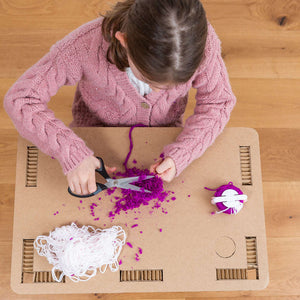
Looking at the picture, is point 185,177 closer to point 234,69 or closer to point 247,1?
point 234,69

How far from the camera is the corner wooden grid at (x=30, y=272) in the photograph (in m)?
→ 0.70

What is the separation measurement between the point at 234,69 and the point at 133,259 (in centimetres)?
95

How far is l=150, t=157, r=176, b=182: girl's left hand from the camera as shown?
0.73 m

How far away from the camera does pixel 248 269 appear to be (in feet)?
2.40

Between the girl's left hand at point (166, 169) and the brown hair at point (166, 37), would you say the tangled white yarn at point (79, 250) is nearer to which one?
the girl's left hand at point (166, 169)

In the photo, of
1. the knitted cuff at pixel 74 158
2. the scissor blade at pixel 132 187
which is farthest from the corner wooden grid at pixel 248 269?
the knitted cuff at pixel 74 158

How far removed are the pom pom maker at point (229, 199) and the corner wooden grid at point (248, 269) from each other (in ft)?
0.25

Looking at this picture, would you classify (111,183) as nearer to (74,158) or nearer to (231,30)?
(74,158)

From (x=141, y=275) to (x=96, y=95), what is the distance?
0.42m

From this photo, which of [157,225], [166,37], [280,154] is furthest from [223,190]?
[280,154]

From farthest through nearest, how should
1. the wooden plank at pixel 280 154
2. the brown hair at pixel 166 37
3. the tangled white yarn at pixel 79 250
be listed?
the wooden plank at pixel 280 154
the tangled white yarn at pixel 79 250
the brown hair at pixel 166 37

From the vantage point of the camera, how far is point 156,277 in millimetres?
711

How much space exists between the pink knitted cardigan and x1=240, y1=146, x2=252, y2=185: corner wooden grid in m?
0.08

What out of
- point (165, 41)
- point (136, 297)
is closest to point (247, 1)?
point (165, 41)
